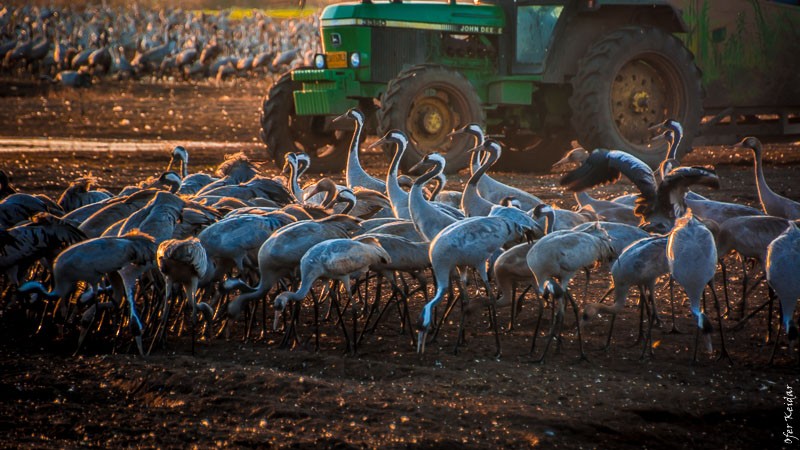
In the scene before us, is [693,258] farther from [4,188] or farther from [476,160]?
[4,188]

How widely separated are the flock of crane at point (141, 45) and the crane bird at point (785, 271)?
79.3 feet

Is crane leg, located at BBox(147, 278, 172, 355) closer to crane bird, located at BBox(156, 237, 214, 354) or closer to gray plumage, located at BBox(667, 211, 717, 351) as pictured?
crane bird, located at BBox(156, 237, 214, 354)

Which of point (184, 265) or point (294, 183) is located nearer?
point (184, 265)

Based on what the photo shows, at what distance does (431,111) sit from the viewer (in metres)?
13.5

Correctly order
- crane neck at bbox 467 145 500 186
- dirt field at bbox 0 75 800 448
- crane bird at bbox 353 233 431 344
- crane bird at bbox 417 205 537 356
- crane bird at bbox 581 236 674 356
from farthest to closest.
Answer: crane neck at bbox 467 145 500 186 → crane bird at bbox 353 233 431 344 → crane bird at bbox 417 205 537 356 → crane bird at bbox 581 236 674 356 → dirt field at bbox 0 75 800 448

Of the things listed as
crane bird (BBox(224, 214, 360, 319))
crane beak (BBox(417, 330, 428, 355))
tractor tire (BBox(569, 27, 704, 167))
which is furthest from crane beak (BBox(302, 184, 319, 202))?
tractor tire (BBox(569, 27, 704, 167))

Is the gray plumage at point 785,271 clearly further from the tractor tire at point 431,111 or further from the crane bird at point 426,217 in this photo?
the tractor tire at point 431,111

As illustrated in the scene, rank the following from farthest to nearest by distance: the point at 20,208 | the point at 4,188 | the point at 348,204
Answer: the point at 4,188 → the point at 348,204 → the point at 20,208

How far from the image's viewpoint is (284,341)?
7.00 meters

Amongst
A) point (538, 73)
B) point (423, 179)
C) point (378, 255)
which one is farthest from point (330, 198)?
point (538, 73)

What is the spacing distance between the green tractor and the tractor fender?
18 mm

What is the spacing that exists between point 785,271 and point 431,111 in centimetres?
740

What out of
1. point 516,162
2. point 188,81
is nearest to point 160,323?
point 516,162

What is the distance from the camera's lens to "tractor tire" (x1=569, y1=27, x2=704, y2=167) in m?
13.2
